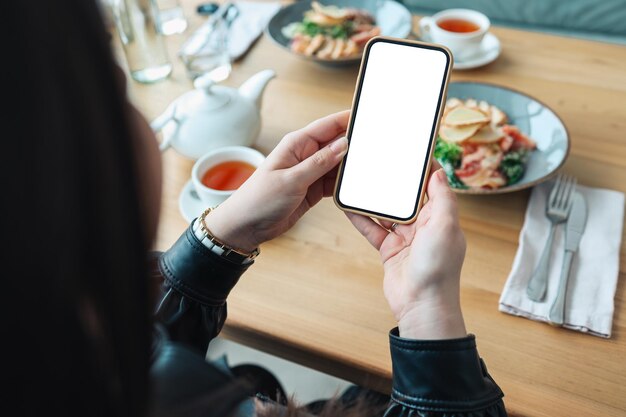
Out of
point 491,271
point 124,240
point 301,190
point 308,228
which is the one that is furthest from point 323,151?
point 124,240

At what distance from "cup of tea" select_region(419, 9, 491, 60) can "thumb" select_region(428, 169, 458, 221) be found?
53cm

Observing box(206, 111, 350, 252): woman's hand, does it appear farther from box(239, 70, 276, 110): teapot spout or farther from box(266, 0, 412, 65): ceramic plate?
box(266, 0, 412, 65): ceramic plate

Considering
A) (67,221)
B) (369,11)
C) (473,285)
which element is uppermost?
(67,221)

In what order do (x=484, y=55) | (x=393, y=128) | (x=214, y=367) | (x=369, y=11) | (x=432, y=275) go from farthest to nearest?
(x=369, y=11)
(x=484, y=55)
(x=393, y=128)
(x=432, y=275)
(x=214, y=367)

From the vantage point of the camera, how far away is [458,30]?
1.14 m

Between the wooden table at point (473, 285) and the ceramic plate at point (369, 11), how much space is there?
178mm

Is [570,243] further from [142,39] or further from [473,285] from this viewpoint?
[142,39]

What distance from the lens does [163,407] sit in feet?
1.35

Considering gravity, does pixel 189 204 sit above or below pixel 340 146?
below

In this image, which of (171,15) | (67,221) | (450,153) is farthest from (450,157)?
(171,15)

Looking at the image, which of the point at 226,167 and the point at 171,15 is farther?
the point at 171,15

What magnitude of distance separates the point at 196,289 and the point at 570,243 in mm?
502

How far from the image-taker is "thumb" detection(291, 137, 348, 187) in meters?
0.66

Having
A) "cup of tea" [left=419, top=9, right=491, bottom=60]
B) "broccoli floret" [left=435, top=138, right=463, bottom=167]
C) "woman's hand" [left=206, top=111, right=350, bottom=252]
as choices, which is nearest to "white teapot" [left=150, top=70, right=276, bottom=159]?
"woman's hand" [left=206, top=111, right=350, bottom=252]
